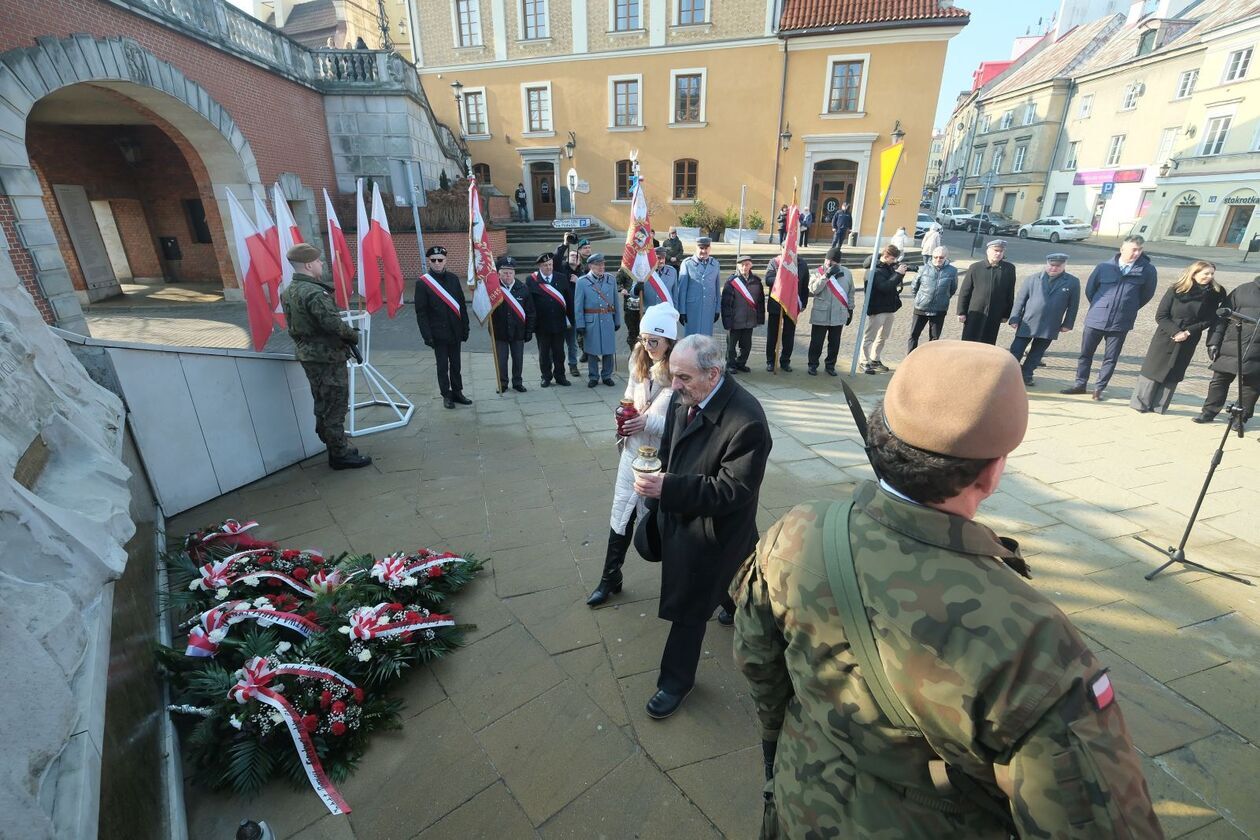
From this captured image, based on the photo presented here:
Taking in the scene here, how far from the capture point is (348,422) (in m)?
6.53

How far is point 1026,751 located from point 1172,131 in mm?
40593

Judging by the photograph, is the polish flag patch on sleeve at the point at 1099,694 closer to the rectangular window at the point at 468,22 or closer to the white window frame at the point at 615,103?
the white window frame at the point at 615,103

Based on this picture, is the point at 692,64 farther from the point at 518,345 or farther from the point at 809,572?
the point at 809,572

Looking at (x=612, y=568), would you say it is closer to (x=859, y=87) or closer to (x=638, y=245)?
(x=638, y=245)

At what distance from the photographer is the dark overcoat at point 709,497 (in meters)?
2.24

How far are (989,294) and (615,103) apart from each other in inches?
742

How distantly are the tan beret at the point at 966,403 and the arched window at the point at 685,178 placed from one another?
2355 cm

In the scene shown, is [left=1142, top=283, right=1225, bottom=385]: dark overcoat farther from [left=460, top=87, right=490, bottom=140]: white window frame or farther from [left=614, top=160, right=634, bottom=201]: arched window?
[left=460, top=87, right=490, bottom=140]: white window frame

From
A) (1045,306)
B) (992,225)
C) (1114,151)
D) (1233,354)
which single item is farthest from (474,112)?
(1114,151)

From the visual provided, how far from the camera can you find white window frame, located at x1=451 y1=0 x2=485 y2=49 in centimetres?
2197

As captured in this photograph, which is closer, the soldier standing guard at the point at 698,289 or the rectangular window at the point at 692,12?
the soldier standing guard at the point at 698,289

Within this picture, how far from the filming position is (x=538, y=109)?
2284 centimetres

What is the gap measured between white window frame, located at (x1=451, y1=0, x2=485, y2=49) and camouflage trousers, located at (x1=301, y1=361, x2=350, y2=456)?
889 inches

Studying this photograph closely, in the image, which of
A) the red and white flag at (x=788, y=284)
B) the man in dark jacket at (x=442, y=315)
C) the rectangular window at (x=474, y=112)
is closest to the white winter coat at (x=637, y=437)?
the man in dark jacket at (x=442, y=315)
